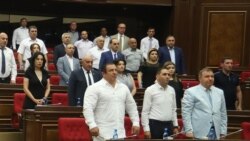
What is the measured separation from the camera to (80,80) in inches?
308

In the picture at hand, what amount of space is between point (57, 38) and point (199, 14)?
4.16 metres

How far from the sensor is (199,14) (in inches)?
564

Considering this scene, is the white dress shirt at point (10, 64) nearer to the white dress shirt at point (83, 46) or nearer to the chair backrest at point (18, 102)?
the chair backrest at point (18, 102)

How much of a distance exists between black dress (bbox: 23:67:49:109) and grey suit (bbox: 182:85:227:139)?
7.58ft

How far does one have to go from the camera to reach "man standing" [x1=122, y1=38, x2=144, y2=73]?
36.9 ft

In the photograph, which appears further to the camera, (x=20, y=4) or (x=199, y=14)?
(x=20, y=4)

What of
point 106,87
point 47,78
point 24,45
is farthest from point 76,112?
point 24,45

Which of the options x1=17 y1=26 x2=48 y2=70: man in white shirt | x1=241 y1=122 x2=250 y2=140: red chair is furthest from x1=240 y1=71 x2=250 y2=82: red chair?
x1=241 y1=122 x2=250 y2=140: red chair

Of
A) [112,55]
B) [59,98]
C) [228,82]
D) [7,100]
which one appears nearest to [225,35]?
[112,55]

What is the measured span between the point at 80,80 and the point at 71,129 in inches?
33.4

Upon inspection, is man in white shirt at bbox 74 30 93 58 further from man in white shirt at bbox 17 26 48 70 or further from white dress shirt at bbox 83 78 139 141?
white dress shirt at bbox 83 78 139 141

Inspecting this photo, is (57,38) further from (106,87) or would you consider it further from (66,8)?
(106,87)

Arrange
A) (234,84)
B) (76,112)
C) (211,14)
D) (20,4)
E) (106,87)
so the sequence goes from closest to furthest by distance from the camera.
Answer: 1. (106,87)
2. (76,112)
3. (234,84)
4. (211,14)
5. (20,4)

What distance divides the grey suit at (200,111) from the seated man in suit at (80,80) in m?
1.72
